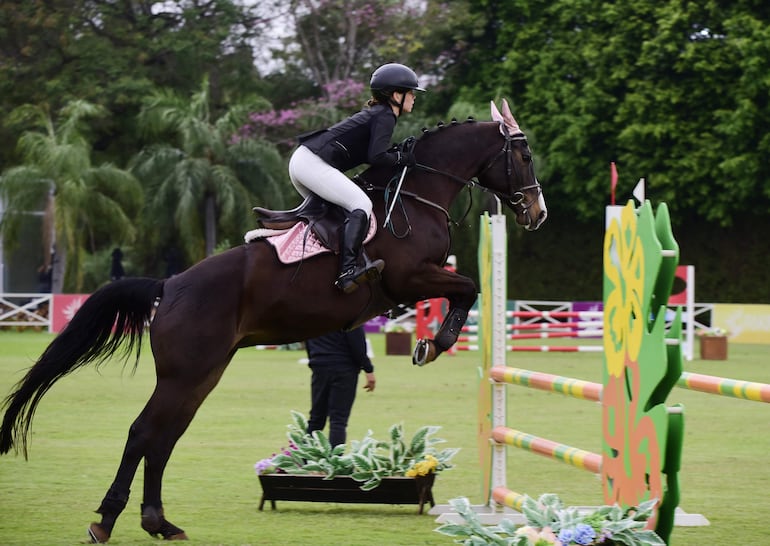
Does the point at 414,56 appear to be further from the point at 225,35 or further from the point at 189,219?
the point at 189,219

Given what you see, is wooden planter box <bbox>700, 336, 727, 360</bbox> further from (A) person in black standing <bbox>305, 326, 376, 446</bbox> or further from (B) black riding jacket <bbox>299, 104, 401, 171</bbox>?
(B) black riding jacket <bbox>299, 104, 401, 171</bbox>

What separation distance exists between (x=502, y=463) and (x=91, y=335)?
8.28ft

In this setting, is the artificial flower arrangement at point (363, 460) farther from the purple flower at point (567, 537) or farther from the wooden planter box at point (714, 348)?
the wooden planter box at point (714, 348)

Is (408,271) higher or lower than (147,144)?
lower

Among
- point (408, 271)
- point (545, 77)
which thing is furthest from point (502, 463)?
point (545, 77)

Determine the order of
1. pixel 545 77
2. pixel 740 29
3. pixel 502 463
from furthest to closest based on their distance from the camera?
pixel 545 77, pixel 740 29, pixel 502 463

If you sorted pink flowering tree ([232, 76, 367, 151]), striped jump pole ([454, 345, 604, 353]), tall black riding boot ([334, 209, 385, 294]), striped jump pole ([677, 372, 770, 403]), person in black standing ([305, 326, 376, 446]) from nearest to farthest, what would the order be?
striped jump pole ([677, 372, 770, 403]) < tall black riding boot ([334, 209, 385, 294]) < person in black standing ([305, 326, 376, 446]) < striped jump pole ([454, 345, 604, 353]) < pink flowering tree ([232, 76, 367, 151])

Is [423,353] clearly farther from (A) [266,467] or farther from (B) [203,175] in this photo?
(B) [203,175]

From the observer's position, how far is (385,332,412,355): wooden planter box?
→ 22531 millimetres

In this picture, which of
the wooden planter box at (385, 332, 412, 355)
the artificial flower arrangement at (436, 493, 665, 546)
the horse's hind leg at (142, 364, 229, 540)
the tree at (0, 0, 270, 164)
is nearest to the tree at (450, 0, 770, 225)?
the tree at (0, 0, 270, 164)

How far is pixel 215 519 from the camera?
725cm

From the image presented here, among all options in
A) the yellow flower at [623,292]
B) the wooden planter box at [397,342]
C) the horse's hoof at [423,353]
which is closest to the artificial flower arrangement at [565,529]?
the yellow flower at [623,292]

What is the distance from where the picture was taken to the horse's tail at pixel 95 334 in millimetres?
6818

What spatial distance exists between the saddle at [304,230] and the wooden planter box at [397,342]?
15640 mm
